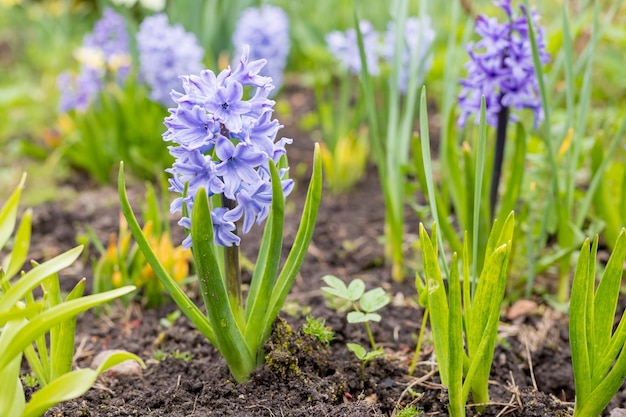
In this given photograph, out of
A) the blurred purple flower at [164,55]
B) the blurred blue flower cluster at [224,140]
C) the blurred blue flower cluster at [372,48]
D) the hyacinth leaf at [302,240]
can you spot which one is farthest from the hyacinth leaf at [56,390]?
the blurred blue flower cluster at [372,48]

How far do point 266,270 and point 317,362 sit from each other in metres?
0.32

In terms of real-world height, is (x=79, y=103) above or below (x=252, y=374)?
above

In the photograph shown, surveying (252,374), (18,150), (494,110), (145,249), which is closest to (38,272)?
(145,249)

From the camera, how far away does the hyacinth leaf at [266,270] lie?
1.41 metres

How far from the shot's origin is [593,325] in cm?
148

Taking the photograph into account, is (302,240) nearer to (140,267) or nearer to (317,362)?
(317,362)

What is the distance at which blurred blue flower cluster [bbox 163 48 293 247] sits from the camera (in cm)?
136

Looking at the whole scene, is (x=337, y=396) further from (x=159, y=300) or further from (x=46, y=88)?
(x=46, y=88)

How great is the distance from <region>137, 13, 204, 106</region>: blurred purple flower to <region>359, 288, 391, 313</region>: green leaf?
2026mm

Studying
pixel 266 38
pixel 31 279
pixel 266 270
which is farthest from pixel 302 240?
pixel 266 38

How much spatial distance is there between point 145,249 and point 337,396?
0.62 meters

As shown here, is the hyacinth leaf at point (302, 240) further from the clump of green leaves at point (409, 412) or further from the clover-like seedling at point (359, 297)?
the clump of green leaves at point (409, 412)

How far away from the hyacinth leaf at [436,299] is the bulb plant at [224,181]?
275 millimetres

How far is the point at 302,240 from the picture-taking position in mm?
1554
